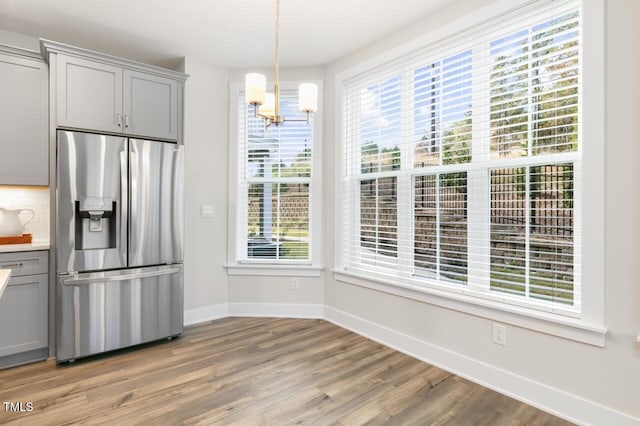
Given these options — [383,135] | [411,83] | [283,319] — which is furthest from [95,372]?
[411,83]

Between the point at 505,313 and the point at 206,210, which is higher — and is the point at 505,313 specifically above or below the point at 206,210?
below

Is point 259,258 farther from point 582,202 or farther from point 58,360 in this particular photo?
point 582,202

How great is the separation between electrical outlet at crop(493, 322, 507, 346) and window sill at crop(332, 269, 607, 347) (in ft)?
0.14

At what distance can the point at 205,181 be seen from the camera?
377 cm

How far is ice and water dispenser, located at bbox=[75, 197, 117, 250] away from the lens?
8.92 feet

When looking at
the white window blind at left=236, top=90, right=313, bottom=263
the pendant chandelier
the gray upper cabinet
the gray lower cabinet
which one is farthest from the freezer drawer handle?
the pendant chandelier

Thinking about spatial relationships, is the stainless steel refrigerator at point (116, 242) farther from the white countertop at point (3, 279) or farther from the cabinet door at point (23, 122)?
the white countertop at point (3, 279)

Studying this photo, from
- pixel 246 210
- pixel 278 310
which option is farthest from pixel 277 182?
pixel 278 310

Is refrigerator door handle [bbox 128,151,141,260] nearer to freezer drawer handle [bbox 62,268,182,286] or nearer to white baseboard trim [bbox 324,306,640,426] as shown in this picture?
freezer drawer handle [bbox 62,268,182,286]

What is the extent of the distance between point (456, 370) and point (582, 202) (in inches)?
58.1

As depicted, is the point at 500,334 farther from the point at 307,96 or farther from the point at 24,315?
the point at 24,315

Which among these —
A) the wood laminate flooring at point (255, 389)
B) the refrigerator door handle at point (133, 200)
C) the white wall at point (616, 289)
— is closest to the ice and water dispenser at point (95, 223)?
the refrigerator door handle at point (133, 200)

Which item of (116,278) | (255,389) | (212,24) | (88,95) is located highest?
(212,24)

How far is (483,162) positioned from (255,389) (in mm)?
2276
